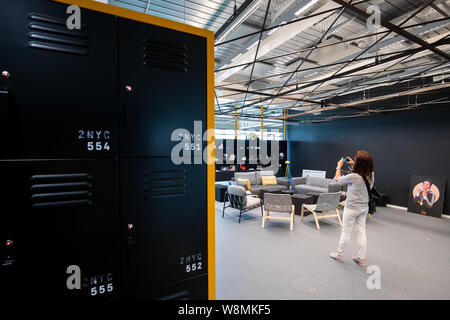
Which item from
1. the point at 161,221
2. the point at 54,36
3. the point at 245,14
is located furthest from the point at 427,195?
the point at 54,36

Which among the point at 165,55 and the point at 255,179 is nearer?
the point at 165,55

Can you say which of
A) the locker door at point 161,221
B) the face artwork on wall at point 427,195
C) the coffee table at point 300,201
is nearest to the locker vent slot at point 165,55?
the locker door at point 161,221

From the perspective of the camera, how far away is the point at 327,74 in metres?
5.11

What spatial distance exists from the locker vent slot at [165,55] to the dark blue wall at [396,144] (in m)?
7.52

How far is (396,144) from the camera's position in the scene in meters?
6.47

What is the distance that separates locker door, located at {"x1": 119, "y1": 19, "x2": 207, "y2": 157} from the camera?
99cm

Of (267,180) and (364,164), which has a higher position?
(364,164)

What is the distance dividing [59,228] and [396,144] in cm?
827

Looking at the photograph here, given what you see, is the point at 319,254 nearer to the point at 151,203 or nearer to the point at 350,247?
the point at 350,247

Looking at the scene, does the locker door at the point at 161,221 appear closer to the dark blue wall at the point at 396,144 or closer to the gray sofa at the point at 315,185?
the gray sofa at the point at 315,185

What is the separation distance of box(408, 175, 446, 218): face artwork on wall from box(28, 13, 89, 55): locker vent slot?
7931mm

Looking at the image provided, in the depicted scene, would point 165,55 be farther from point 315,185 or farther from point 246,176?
point 315,185
